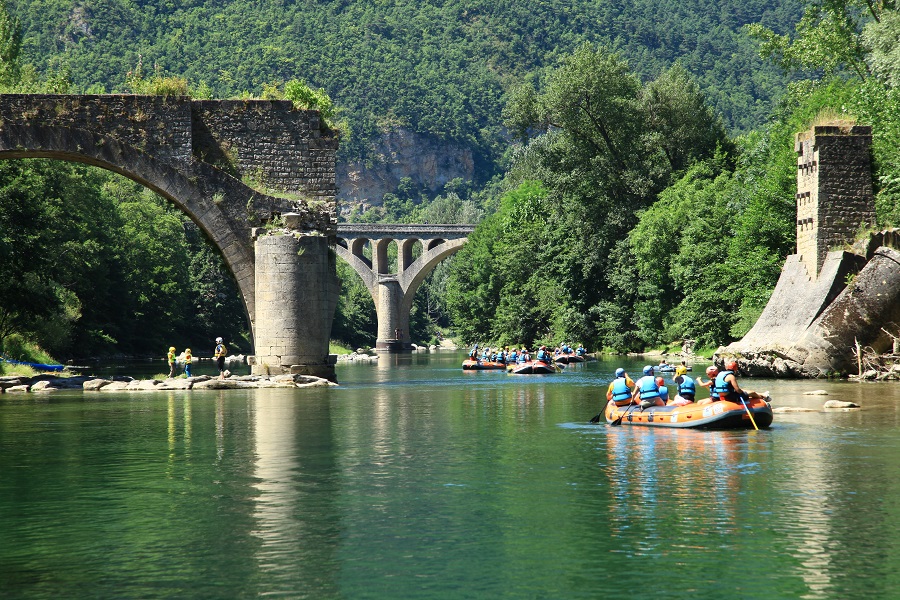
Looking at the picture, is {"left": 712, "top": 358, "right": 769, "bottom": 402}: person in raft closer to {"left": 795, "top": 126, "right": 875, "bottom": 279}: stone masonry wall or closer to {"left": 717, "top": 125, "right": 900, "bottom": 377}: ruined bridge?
{"left": 717, "top": 125, "right": 900, "bottom": 377}: ruined bridge

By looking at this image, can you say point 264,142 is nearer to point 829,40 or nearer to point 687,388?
point 687,388

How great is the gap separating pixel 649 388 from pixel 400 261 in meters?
88.0

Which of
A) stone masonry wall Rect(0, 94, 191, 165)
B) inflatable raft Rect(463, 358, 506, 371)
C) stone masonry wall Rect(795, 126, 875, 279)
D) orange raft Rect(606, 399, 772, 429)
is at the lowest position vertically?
orange raft Rect(606, 399, 772, 429)

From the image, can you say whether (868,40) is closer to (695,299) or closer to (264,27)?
(695,299)

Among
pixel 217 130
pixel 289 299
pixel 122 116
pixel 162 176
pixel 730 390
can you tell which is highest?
pixel 122 116

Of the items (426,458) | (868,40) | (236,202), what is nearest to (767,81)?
(868,40)

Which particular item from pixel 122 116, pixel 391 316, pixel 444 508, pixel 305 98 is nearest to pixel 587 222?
pixel 305 98

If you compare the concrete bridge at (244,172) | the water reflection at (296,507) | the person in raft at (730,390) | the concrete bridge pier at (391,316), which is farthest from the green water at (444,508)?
the concrete bridge pier at (391,316)

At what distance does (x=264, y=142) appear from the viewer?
35125 millimetres

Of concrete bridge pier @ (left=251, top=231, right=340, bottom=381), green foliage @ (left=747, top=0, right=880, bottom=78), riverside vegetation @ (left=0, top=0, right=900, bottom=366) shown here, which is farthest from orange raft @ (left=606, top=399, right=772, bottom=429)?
green foliage @ (left=747, top=0, right=880, bottom=78)

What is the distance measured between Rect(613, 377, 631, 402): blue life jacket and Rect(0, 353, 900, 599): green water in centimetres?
97

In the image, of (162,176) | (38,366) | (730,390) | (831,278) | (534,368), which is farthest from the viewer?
(534,368)

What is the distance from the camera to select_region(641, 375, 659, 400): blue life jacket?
81.1 feet

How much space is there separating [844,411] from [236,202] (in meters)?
17.7
